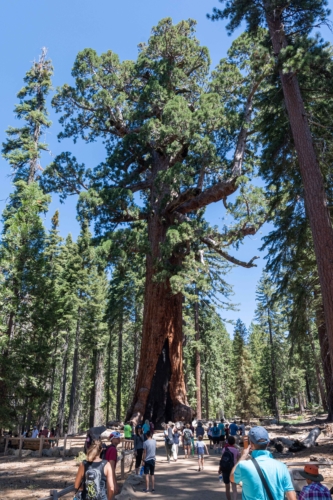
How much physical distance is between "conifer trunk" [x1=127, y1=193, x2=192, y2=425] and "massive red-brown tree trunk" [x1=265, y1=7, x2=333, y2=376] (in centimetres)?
886

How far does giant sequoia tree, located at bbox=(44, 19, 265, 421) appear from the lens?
17.9 m

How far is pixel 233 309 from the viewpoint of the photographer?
28281mm

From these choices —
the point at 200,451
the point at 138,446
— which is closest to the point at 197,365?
the point at 138,446

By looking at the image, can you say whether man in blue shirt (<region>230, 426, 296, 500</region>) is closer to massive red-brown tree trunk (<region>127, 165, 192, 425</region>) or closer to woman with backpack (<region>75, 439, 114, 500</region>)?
woman with backpack (<region>75, 439, 114, 500</region>)

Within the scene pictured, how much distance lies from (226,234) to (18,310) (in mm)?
11447

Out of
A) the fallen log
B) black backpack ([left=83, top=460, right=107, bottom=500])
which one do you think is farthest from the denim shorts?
the fallen log

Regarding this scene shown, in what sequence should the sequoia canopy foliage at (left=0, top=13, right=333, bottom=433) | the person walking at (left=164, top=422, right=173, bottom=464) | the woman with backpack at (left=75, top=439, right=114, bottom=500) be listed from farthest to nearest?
the sequoia canopy foliage at (left=0, top=13, right=333, bottom=433), the person walking at (left=164, top=422, right=173, bottom=464), the woman with backpack at (left=75, top=439, right=114, bottom=500)

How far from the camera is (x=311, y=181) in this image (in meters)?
9.88

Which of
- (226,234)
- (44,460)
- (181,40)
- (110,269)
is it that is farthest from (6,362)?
(181,40)

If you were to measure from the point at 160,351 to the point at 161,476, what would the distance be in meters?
8.38

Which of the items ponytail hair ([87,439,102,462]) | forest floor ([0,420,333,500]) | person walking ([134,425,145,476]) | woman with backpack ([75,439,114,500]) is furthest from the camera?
person walking ([134,425,145,476])

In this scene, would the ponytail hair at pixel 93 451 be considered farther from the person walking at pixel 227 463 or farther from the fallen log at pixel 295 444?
the fallen log at pixel 295 444

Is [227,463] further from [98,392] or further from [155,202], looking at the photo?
[98,392]

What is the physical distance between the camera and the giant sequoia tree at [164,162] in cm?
1786
